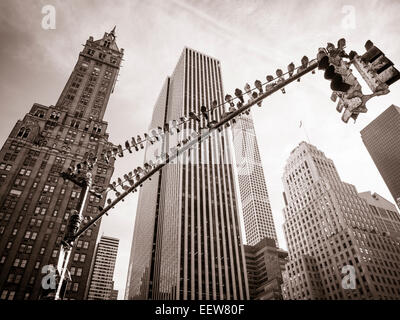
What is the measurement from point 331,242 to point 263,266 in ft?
194

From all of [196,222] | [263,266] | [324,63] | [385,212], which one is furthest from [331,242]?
[324,63]

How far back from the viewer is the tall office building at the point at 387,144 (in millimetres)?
152875

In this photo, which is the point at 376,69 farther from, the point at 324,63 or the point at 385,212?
the point at 385,212

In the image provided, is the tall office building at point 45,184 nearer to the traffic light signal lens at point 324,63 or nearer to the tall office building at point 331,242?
the traffic light signal lens at point 324,63

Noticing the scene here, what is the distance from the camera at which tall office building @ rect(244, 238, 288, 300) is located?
475ft

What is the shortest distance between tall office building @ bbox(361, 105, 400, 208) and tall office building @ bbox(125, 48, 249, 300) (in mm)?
98616

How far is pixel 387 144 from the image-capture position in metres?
158

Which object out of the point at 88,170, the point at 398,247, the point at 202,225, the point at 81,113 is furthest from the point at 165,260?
the point at 88,170

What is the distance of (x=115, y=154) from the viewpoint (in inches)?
417

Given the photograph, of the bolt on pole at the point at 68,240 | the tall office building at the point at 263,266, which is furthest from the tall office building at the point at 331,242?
the bolt on pole at the point at 68,240

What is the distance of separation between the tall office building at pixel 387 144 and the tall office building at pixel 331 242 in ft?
170
